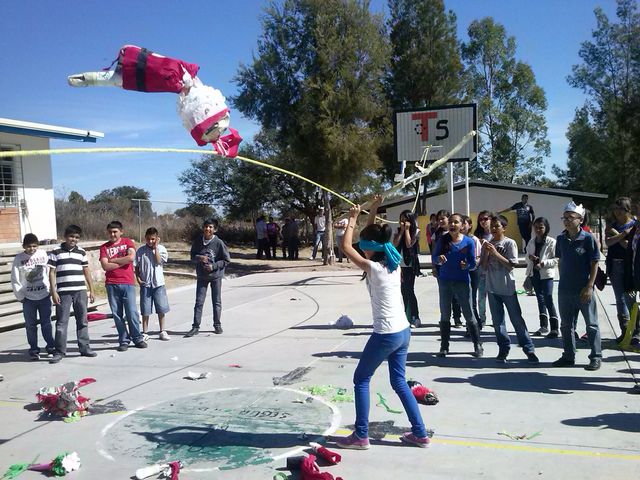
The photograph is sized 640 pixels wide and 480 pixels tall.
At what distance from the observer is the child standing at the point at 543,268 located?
741 centimetres

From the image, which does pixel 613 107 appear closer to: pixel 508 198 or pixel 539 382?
pixel 508 198

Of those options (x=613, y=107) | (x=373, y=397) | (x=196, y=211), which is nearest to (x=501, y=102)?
(x=613, y=107)

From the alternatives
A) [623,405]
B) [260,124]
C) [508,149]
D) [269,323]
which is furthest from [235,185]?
[623,405]

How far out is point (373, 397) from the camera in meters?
5.29

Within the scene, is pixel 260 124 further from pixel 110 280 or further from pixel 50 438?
pixel 50 438

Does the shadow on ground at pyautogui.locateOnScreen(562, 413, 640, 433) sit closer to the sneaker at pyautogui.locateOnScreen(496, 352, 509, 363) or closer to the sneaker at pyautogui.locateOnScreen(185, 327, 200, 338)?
the sneaker at pyautogui.locateOnScreen(496, 352, 509, 363)

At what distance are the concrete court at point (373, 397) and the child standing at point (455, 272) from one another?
339 millimetres

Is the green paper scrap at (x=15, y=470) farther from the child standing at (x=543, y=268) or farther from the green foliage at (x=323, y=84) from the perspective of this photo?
the green foliage at (x=323, y=84)

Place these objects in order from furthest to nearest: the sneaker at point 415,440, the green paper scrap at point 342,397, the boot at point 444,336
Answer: the boot at point 444,336
the green paper scrap at point 342,397
the sneaker at point 415,440

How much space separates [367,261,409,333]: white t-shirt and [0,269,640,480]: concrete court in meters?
0.90

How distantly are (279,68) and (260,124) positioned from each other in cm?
215

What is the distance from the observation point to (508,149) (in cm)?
3753

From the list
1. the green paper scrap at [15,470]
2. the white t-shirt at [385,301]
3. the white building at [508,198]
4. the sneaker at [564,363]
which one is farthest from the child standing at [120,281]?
the white building at [508,198]

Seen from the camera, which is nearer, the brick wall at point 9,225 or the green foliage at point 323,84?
the brick wall at point 9,225
